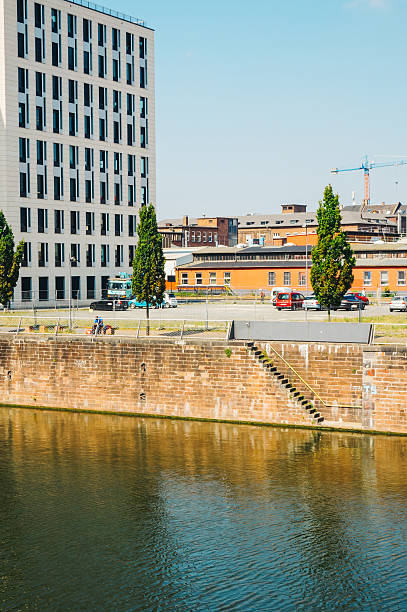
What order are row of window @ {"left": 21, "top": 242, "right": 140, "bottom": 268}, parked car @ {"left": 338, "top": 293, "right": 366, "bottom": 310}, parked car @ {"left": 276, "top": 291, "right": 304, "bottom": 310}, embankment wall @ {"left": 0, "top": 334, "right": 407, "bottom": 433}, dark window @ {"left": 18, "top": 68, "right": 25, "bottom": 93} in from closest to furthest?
embankment wall @ {"left": 0, "top": 334, "right": 407, "bottom": 433} < parked car @ {"left": 338, "top": 293, "right": 366, "bottom": 310} < parked car @ {"left": 276, "top": 291, "right": 304, "bottom": 310} < dark window @ {"left": 18, "top": 68, "right": 25, "bottom": 93} < row of window @ {"left": 21, "top": 242, "right": 140, "bottom": 268}

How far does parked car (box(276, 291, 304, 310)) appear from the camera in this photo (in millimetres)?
62812

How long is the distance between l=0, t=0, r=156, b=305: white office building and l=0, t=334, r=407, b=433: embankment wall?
98.3 ft

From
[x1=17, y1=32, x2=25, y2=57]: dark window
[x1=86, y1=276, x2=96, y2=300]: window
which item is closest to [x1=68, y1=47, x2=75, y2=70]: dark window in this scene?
[x1=17, y1=32, x2=25, y2=57]: dark window

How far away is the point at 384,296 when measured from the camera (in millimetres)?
73688

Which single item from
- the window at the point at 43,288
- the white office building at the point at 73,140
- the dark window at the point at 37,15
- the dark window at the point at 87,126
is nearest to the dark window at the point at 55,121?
the white office building at the point at 73,140

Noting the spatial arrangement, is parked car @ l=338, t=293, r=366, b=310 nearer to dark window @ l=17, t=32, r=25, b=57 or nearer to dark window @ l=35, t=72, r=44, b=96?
dark window @ l=35, t=72, r=44, b=96

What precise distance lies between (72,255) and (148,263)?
37.8m

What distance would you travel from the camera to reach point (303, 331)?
37.2 meters

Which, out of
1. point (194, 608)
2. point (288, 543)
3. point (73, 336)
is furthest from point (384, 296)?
point (194, 608)

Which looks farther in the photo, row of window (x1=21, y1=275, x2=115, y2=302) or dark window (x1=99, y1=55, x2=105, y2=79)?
dark window (x1=99, y1=55, x2=105, y2=79)

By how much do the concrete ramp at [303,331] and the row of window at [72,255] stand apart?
128 ft

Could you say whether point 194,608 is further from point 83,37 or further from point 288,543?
point 83,37

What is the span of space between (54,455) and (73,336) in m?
10.6

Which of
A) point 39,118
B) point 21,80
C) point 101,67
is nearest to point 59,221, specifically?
point 39,118
